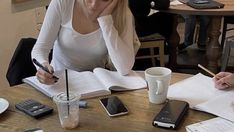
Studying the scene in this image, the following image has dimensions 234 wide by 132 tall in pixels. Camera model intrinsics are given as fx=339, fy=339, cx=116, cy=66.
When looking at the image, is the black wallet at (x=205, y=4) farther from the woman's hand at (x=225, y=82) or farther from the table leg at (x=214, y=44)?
the woman's hand at (x=225, y=82)

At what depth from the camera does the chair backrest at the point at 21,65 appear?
173 cm

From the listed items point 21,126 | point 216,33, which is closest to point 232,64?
point 216,33

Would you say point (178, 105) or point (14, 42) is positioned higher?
point (178, 105)

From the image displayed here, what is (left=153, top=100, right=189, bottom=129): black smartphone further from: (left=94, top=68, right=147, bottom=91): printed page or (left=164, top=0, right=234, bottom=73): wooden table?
(left=164, top=0, right=234, bottom=73): wooden table

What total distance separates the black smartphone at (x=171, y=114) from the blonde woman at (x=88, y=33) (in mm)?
459

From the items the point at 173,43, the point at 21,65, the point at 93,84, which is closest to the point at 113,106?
the point at 93,84

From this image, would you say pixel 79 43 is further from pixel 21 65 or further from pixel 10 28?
pixel 10 28

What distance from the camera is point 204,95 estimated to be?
1.27m

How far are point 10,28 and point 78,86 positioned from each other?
1.60 metres

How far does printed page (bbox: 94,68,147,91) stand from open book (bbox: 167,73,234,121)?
0.46ft

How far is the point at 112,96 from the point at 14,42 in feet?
5.73

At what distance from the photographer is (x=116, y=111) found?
116cm

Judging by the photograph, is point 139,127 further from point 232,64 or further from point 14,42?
point 232,64

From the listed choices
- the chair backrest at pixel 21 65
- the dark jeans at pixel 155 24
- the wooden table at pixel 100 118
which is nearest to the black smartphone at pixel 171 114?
the wooden table at pixel 100 118
